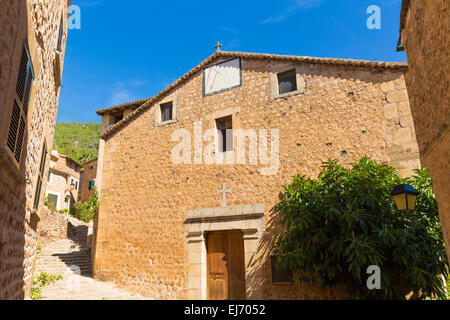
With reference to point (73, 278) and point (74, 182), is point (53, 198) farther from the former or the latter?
point (73, 278)

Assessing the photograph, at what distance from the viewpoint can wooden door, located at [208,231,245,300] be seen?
811 cm

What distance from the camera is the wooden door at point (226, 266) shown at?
811cm

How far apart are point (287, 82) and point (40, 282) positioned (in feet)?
26.8

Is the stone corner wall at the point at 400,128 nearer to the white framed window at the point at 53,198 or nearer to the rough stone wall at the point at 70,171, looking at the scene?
the white framed window at the point at 53,198

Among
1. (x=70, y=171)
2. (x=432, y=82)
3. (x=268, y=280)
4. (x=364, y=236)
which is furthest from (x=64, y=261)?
(x=70, y=171)

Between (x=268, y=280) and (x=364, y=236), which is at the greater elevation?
(x=364, y=236)

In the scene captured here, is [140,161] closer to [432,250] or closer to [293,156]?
[293,156]

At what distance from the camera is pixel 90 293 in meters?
8.37

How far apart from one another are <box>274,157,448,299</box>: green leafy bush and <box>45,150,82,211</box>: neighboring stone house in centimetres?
2130

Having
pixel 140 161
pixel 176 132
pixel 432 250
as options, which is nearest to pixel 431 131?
pixel 432 250

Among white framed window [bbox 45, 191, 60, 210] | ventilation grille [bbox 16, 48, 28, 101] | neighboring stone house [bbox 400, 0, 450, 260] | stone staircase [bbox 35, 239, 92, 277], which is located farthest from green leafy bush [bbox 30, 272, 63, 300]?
white framed window [bbox 45, 191, 60, 210]

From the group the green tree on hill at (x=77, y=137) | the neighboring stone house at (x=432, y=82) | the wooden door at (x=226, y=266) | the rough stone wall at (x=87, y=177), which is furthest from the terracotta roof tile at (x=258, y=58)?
the green tree on hill at (x=77, y=137)

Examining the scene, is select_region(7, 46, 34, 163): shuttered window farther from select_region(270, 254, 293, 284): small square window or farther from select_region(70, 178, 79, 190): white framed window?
select_region(70, 178, 79, 190): white framed window

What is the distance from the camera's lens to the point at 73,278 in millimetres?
9633
